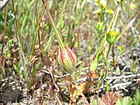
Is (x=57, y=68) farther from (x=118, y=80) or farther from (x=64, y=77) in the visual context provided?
(x=118, y=80)

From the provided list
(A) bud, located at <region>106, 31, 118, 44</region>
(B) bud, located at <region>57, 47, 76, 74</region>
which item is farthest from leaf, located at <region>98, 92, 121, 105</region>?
(B) bud, located at <region>57, 47, 76, 74</region>

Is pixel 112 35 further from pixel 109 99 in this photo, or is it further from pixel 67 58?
pixel 67 58

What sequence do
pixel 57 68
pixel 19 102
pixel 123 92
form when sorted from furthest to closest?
pixel 57 68, pixel 123 92, pixel 19 102

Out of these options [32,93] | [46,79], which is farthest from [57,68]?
[32,93]

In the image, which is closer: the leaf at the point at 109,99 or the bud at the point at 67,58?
the bud at the point at 67,58

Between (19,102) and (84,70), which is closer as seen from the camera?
(19,102)

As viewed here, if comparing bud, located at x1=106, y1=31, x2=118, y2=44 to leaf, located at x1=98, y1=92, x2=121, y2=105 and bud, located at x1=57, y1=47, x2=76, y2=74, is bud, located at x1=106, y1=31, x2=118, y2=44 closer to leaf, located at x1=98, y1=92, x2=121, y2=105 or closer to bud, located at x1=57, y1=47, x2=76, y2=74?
leaf, located at x1=98, y1=92, x2=121, y2=105

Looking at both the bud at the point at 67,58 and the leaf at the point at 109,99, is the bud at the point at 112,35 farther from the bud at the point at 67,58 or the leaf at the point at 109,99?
the bud at the point at 67,58

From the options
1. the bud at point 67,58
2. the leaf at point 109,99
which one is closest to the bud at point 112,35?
the leaf at point 109,99

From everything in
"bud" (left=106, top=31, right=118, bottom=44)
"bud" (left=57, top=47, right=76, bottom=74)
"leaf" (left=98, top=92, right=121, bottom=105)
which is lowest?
"leaf" (left=98, top=92, right=121, bottom=105)
